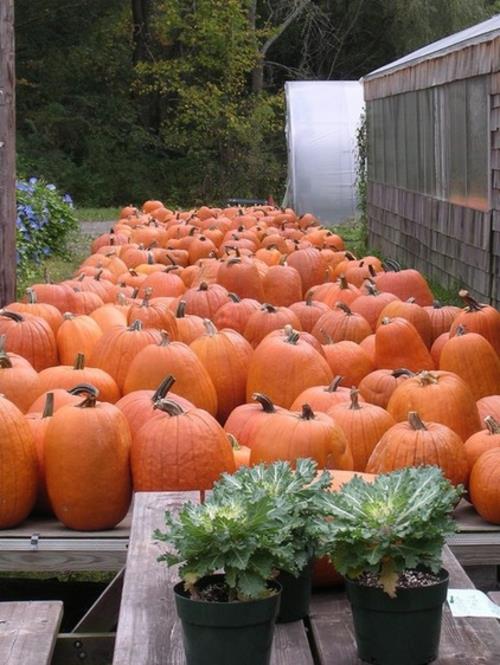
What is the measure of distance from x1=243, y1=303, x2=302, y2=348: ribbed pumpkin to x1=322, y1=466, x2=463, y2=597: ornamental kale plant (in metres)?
3.31

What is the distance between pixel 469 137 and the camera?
9.73 meters

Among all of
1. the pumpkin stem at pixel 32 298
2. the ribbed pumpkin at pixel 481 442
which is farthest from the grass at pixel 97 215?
the ribbed pumpkin at pixel 481 442

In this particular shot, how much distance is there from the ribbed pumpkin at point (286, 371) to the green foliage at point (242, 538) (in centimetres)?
232

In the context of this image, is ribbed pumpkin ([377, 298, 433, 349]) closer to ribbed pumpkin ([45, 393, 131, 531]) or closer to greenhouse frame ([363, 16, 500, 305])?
ribbed pumpkin ([45, 393, 131, 531])

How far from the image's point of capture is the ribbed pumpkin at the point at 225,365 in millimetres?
4996

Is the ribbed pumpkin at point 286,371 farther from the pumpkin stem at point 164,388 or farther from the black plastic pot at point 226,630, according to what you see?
the black plastic pot at point 226,630

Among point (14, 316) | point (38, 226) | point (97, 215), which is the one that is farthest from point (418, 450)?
point (97, 215)

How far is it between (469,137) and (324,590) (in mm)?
7466

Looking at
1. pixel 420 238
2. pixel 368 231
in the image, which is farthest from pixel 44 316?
pixel 368 231

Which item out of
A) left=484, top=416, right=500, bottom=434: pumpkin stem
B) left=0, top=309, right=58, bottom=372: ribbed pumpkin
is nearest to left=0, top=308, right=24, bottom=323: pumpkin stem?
left=0, top=309, right=58, bottom=372: ribbed pumpkin

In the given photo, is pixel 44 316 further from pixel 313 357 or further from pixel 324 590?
pixel 324 590

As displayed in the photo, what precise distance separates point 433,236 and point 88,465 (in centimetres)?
827

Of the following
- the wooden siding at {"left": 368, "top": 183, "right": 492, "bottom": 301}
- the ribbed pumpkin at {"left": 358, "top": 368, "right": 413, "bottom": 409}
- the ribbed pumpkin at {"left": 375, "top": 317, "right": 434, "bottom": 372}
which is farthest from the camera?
the wooden siding at {"left": 368, "top": 183, "right": 492, "bottom": 301}

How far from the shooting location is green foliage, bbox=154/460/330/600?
7.14ft
